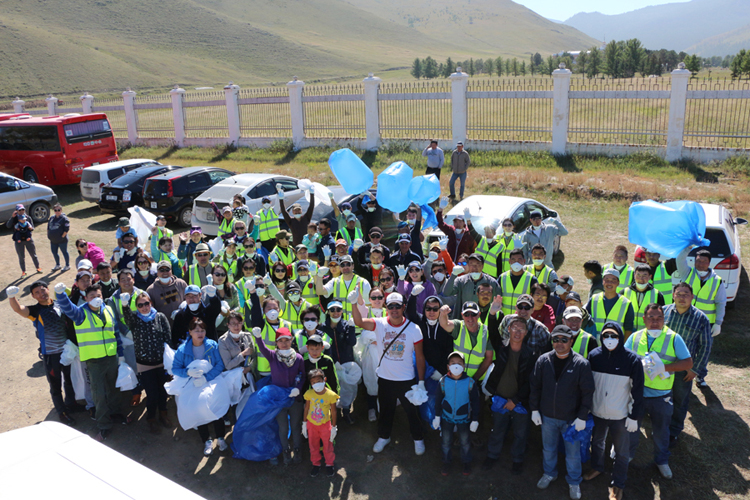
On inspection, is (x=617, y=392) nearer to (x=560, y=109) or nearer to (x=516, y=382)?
(x=516, y=382)

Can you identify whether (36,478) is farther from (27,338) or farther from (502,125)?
(502,125)

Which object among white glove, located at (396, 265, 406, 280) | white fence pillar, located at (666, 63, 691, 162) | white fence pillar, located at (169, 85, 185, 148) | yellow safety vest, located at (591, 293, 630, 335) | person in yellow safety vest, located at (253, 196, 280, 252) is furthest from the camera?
white fence pillar, located at (169, 85, 185, 148)

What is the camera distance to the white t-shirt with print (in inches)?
223

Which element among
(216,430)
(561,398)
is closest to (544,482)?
(561,398)

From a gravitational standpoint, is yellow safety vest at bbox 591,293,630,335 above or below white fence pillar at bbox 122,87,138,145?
below

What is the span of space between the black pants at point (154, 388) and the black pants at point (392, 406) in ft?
8.39

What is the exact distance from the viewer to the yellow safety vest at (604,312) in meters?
5.89

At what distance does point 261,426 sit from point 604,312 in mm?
3748

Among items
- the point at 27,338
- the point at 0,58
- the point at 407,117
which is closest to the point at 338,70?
the point at 0,58

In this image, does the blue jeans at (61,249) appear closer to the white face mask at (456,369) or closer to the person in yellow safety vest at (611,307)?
the white face mask at (456,369)

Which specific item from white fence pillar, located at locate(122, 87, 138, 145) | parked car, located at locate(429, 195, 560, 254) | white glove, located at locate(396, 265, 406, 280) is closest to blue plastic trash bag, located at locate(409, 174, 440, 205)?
parked car, located at locate(429, 195, 560, 254)

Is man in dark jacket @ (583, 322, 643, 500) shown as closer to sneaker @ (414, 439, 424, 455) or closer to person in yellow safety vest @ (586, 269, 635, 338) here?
person in yellow safety vest @ (586, 269, 635, 338)

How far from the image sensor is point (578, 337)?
5273 millimetres

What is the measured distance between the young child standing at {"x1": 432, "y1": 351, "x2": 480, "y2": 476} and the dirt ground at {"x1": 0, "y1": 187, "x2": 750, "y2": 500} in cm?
26
